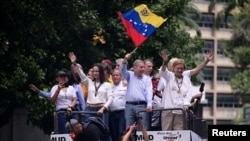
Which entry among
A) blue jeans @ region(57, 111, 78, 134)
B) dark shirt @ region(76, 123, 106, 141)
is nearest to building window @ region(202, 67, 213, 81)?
blue jeans @ region(57, 111, 78, 134)

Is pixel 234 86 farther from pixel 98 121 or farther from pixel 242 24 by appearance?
pixel 98 121

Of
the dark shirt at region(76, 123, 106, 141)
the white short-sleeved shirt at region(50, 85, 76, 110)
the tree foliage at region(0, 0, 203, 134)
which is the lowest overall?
the dark shirt at region(76, 123, 106, 141)

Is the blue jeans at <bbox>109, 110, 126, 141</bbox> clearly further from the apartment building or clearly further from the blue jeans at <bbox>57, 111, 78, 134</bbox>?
the apartment building

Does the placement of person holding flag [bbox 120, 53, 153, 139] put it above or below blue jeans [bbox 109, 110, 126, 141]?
above

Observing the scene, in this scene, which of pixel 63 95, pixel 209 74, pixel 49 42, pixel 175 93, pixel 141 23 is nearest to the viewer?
pixel 175 93

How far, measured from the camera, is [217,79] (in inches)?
3492

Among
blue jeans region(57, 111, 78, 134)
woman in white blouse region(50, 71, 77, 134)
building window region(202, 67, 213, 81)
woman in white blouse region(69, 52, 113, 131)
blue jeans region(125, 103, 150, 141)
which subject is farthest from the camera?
building window region(202, 67, 213, 81)

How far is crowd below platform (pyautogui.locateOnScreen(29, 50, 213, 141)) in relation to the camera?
53.8ft

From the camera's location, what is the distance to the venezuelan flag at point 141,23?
2067 centimetres

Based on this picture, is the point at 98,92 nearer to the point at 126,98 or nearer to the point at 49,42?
the point at 126,98

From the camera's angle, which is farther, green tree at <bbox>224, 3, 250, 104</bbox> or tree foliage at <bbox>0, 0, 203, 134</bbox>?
green tree at <bbox>224, 3, 250, 104</bbox>

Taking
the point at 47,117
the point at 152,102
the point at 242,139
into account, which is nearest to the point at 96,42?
the point at 47,117

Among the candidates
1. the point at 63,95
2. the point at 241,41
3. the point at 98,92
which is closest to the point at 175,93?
the point at 98,92

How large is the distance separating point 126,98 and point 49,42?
26.1ft
